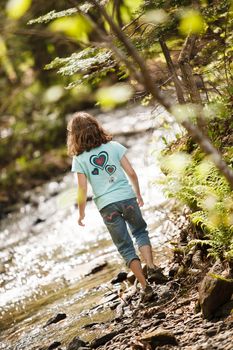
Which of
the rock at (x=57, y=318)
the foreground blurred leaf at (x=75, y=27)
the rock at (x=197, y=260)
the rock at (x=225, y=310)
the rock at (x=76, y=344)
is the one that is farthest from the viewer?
the rock at (x=57, y=318)

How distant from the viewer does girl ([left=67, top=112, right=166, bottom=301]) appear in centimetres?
590

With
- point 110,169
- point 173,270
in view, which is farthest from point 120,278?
point 110,169

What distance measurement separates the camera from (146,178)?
13.5 meters

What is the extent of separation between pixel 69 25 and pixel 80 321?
4527 millimetres

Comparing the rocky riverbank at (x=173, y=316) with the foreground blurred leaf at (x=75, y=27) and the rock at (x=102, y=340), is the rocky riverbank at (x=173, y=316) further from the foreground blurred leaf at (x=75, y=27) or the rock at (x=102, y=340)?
the foreground blurred leaf at (x=75, y=27)

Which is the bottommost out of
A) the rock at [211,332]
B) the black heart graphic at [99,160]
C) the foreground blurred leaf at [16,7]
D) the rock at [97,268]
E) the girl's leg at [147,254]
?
the rock at [211,332]

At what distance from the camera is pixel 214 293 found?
4.32m

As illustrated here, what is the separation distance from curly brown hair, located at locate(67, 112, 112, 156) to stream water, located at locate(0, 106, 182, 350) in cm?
86

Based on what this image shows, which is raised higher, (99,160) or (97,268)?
(99,160)

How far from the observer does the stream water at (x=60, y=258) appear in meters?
6.27

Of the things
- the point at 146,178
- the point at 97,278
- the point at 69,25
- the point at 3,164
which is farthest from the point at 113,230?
the point at 3,164

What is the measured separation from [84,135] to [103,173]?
1.59 ft

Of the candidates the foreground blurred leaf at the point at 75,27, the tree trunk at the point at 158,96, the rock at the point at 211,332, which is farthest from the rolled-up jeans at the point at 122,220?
the foreground blurred leaf at the point at 75,27

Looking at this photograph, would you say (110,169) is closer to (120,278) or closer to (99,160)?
(99,160)
